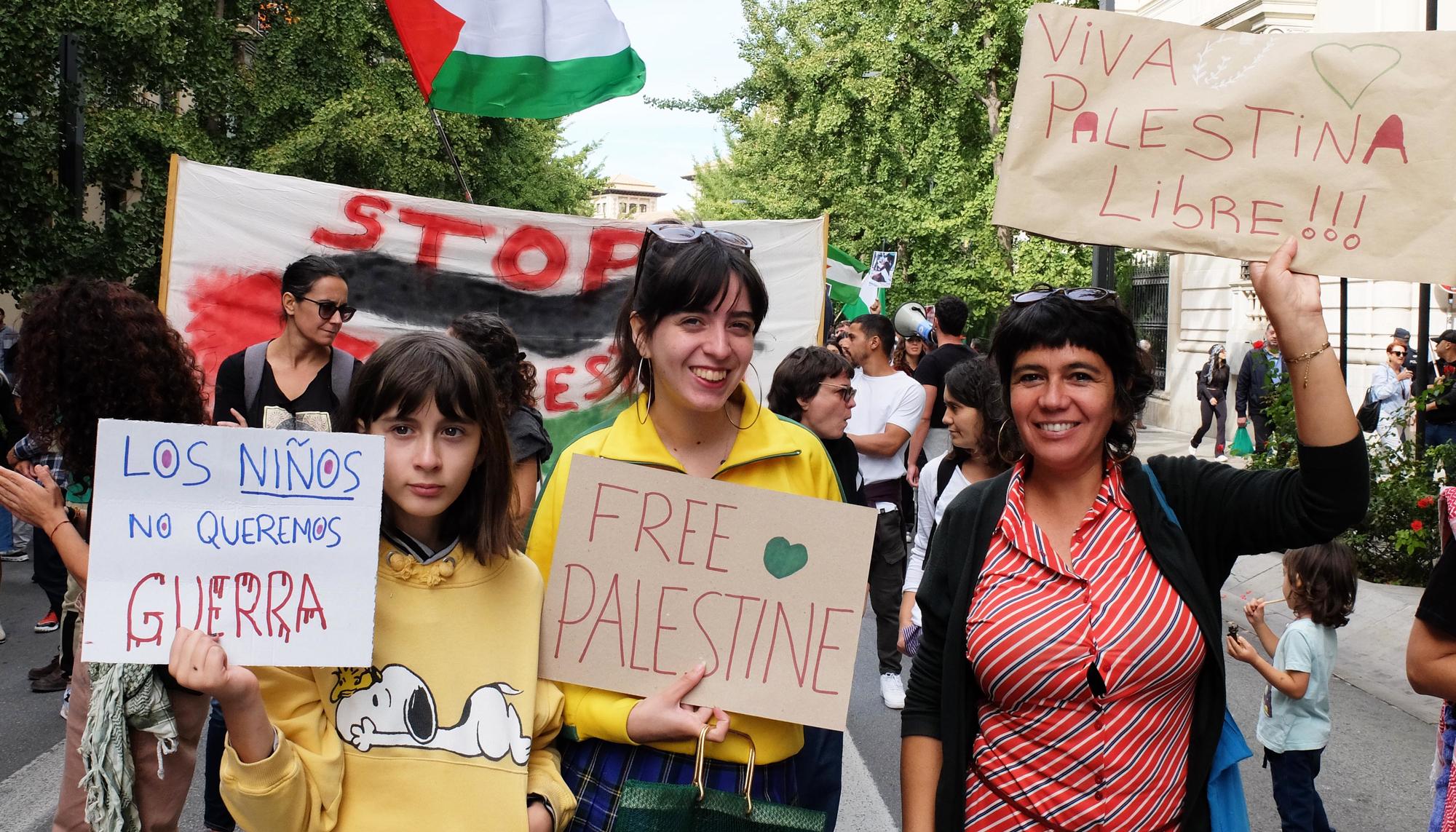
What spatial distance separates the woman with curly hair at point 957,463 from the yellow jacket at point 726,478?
191 centimetres

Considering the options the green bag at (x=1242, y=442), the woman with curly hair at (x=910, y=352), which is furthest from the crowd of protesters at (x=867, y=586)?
the green bag at (x=1242, y=442)

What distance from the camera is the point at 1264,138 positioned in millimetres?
2184

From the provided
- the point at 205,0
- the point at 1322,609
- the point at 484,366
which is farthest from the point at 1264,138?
the point at 205,0

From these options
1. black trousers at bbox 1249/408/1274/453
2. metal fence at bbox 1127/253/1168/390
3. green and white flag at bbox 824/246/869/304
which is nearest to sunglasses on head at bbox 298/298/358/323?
green and white flag at bbox 824/246/869/304

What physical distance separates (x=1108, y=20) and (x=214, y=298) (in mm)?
5820

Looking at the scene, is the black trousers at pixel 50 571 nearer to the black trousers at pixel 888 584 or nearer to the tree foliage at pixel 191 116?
the black trousers at pixel 888 584

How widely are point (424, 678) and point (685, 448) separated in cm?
67

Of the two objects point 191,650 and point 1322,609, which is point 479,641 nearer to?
point 191,650

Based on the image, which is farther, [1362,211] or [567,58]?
[567,58]

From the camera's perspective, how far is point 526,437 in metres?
4.09

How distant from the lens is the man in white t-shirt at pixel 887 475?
614cm

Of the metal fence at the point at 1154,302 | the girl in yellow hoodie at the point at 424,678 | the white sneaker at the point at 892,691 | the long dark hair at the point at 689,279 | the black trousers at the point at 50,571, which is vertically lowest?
the white sneaker at the point at 892,691

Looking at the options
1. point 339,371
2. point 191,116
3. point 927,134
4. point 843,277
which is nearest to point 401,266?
point 339,371

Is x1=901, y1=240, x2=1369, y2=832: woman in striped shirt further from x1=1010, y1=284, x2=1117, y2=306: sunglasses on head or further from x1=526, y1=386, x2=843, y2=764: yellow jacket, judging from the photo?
x1=526, y1=386, x2=843, y2=764: yellow jacket
